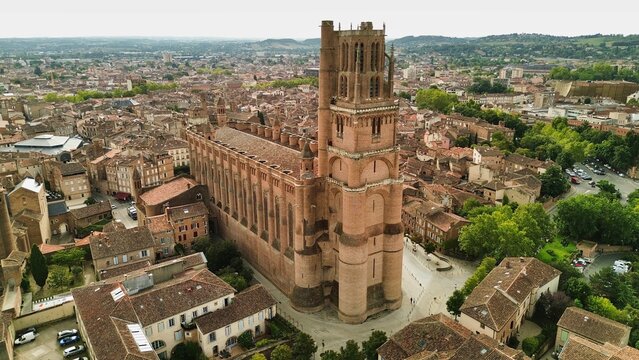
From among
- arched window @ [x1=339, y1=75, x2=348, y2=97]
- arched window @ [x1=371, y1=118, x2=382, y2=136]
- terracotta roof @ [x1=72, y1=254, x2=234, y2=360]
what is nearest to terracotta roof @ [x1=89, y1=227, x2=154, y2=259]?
terracotta roof @ [x1=72, y1=254, x2=234, y2=360]

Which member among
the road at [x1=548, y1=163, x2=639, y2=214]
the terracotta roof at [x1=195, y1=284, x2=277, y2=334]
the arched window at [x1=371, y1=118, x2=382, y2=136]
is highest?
the arched window at [x1=371, y1=118, x2=382, y2=136]

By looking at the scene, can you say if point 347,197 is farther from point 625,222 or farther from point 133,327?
point 625,222

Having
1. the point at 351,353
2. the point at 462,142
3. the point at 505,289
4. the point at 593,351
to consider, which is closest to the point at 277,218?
the point at 351,353

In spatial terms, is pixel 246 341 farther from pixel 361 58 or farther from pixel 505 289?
pixel 361 58

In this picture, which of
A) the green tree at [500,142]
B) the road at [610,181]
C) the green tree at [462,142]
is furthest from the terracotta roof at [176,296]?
the green tree at [500,142]

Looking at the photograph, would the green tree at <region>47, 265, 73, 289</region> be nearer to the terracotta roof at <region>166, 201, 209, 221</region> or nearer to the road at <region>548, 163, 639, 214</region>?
the terracotta roof at <region>166, 201, 209, 221</region>

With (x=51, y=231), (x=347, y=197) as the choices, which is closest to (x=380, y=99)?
(x=347, y=197)
